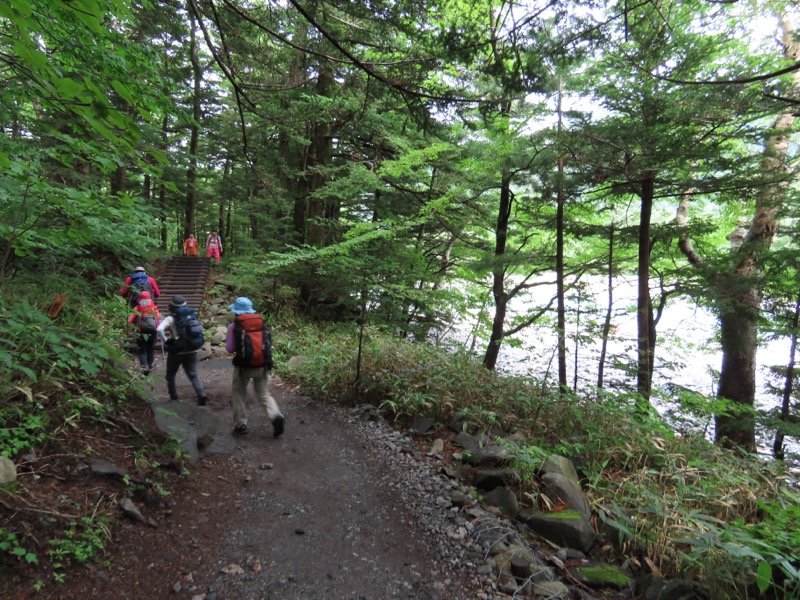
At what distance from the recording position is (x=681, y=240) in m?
9.24

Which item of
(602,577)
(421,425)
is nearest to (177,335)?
(421,425)

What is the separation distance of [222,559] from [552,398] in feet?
16.9

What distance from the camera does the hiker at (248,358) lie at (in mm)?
5195

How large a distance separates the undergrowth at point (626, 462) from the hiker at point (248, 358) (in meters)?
1.70

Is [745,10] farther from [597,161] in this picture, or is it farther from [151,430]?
[151,430]

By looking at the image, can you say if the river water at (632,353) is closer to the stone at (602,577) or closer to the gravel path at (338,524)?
the stone at (602,577)

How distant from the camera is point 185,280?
1338 centimetres

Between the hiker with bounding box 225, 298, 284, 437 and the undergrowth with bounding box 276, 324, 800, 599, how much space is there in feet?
5.57

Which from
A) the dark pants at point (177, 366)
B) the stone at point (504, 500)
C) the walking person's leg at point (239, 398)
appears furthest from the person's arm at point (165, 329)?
the stone at point (504, 500)

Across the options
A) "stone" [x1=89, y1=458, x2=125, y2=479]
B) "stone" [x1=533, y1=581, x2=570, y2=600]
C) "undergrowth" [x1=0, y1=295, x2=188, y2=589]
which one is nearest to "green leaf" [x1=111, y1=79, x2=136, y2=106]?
"undergrowth" [x1=0, y1=295, x2=188, y2=589]

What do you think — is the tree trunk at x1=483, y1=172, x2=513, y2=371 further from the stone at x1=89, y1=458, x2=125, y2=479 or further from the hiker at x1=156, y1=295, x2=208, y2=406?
the stone at x1=89, y1=458, x2=125, y2=479

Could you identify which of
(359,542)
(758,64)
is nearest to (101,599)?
(359,542)

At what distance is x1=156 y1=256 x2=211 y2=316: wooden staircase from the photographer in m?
12.2

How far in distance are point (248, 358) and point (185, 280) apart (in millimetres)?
10030
